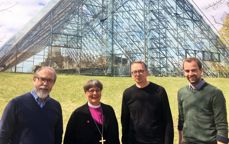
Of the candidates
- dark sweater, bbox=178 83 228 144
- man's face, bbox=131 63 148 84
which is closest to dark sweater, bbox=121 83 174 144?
man's face, bbox=131 63 148 84

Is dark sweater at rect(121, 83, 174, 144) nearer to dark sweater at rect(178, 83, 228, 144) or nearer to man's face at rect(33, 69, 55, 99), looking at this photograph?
dark sweater at rect(178, 83, 228, 144)

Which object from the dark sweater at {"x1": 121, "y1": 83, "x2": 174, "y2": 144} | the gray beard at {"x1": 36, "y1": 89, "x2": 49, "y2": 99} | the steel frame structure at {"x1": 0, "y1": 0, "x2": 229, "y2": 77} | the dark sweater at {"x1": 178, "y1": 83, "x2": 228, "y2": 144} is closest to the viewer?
the gray beard at {"x1": 36, "y1": 89, "x2": 49, "y2": 99}

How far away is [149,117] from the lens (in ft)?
14.2

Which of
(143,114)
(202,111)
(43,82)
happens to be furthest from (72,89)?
(43,82)

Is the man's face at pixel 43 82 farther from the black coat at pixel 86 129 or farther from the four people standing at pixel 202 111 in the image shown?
the four people standing at pixel 202 111

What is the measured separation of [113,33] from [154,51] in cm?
360


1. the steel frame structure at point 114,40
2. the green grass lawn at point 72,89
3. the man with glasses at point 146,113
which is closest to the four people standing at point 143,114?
the man with glasses at point 146,113

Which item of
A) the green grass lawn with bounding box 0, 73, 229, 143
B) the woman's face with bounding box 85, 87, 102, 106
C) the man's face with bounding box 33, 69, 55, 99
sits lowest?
the green grass lawn with bounding box 0, 73, 229, 143

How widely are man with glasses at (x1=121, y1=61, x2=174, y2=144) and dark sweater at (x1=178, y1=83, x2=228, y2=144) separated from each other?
0.24 meters

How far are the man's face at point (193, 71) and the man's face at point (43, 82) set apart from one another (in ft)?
5.00

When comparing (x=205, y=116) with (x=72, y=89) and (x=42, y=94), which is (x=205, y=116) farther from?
(x=72, y=89)

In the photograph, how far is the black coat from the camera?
4164 millimetres

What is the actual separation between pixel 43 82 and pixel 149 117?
4.48 ft

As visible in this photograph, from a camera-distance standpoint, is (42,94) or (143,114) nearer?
(42,94)
